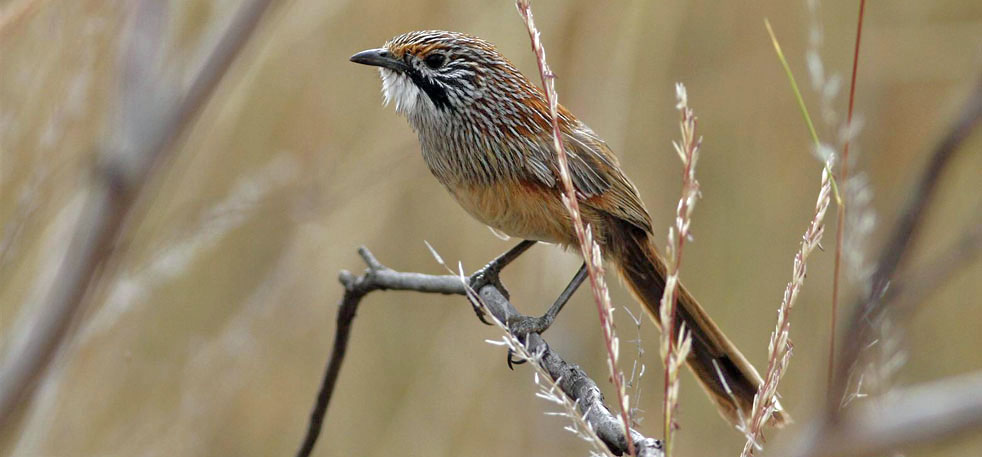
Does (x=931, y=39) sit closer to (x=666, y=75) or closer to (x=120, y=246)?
(x=666, y=75)

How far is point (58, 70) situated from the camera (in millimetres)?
2875

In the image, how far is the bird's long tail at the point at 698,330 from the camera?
289 cm

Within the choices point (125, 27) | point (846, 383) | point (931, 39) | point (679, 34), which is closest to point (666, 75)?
point (679, 34)

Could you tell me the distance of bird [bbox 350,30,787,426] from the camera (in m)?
2.97

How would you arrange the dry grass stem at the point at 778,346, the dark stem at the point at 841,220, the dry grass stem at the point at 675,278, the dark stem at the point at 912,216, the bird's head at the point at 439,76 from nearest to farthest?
the dry grass stem at the point at 675,278
the dry grass stem at the point at 778,346
the dark stem at the point at 841,220
the dark stem at the point at 912,216
the bird's head at the point at 439,76

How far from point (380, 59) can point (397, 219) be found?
198cm

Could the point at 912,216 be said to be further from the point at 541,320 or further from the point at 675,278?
the point at 541,320

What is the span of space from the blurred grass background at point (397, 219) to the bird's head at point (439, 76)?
54 centimetres

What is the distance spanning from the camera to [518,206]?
2971 millimetres

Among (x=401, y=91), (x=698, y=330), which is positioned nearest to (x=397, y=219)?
(x=401, y=91)

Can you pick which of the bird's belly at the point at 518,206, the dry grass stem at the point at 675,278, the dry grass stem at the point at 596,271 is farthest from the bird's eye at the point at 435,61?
the dry grass stem at the point at 675,278

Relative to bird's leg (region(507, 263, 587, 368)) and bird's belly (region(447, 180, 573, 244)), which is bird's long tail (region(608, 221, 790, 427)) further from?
bird's belly (region(447, 180, 573, 244))

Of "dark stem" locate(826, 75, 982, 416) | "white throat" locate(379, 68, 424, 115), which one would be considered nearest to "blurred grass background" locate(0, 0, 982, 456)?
"white throat" locate(379, 68, 424, 115)

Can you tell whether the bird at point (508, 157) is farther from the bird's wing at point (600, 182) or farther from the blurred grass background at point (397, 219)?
the blurred grass background at point (397, 219)
